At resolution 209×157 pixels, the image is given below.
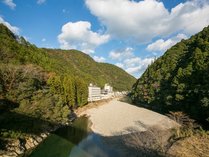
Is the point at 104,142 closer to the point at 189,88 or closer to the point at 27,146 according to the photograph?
the point at 27,146

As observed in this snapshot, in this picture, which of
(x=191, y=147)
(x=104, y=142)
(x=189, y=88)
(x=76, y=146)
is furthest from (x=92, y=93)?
(x=191, y=147)

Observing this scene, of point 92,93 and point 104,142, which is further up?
point 92,93

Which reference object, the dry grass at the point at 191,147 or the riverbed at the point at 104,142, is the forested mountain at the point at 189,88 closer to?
the riverbed at the point at 104,142

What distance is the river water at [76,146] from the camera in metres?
21.5

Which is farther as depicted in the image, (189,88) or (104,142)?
(189,88)

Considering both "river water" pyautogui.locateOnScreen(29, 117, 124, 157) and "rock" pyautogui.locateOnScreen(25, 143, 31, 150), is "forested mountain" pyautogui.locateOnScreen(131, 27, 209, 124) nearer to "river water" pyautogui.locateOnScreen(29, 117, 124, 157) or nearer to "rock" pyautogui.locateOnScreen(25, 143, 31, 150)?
"river water" pyautogui.locateOnScreen(29, 117, 124, 157)

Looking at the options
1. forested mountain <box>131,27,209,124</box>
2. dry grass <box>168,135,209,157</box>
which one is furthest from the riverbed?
forested mountain <box>131,27,209,124</box>

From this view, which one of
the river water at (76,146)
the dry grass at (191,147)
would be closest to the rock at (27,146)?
the river water at (76,146)

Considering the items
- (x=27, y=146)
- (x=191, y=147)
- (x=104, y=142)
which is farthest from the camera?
(x=104, y=142)

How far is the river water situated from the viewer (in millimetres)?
21495

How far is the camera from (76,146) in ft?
81.2

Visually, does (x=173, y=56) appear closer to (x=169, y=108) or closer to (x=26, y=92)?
(x=169, y=108)

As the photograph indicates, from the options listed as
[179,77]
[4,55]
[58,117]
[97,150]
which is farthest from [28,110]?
[179,77]

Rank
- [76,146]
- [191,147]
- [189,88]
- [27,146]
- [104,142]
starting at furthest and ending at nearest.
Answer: [189,88] → [104,142] → [76,146] → [27,146] → [191,147]
